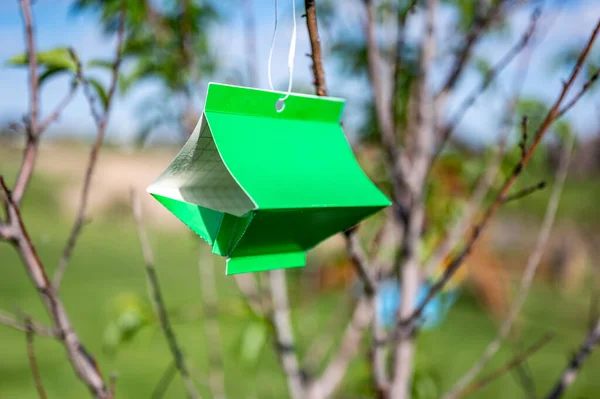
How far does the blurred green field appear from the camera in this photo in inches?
114

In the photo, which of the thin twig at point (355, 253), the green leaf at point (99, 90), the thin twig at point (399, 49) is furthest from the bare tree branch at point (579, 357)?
the green leaf at point (99, 90)

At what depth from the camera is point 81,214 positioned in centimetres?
81

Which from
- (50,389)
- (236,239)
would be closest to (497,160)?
(236,239)

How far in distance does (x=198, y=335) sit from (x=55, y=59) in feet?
11.0

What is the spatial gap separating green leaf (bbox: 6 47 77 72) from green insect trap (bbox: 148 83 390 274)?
0.99 ft

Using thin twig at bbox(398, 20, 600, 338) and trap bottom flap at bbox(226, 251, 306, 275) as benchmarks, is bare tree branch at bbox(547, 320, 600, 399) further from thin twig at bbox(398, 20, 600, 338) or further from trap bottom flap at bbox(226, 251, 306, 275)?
trap bottom flap at bbox(226, 251, 306, 275)

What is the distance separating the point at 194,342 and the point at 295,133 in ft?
11.1

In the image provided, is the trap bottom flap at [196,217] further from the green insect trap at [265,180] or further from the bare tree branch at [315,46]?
the bare tree branch at [315,46]

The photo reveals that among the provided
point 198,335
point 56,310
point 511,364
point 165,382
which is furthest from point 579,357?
point 198,335

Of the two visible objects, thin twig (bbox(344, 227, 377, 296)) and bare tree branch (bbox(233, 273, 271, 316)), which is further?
bare tree branch (bbox(233, 273, 271, 316))

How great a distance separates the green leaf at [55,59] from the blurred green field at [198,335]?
72cm

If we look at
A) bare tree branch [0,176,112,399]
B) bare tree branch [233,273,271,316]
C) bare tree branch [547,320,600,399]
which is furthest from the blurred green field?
bare tree branch [0,176,112,399]

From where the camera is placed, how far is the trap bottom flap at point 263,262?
550 millimetres

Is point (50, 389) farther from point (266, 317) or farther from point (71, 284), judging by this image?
point (266, 317)
